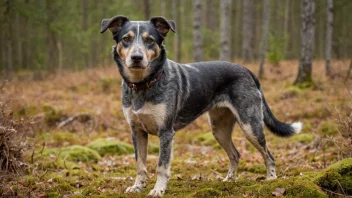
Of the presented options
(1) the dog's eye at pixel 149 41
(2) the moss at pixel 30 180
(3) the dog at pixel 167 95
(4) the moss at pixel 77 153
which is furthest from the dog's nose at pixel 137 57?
(4) the moss at pixel 77 153

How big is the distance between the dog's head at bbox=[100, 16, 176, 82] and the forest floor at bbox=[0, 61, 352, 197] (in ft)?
5.48

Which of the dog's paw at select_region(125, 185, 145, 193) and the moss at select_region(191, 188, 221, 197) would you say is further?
the dog's paw at select_region(125, 185, 145, 193)

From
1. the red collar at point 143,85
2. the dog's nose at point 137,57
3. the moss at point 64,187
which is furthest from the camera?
the moss at point 64,187

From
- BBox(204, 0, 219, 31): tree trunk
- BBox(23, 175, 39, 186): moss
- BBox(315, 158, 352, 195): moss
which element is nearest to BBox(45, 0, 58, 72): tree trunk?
BBox(204, 0, 219, 31): tree trunk

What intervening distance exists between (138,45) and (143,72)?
39 centimetres

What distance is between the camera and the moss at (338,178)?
14.8ft

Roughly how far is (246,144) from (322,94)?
510cm

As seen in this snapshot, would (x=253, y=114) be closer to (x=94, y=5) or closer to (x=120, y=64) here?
(x=120, y=64)

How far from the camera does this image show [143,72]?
16.4 ft

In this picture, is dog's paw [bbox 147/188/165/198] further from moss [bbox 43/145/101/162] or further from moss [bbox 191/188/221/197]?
moss [bbox 43/145/101/162]

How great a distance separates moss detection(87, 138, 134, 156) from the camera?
355 inches

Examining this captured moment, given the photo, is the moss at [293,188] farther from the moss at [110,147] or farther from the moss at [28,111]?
the moss at [28,111]

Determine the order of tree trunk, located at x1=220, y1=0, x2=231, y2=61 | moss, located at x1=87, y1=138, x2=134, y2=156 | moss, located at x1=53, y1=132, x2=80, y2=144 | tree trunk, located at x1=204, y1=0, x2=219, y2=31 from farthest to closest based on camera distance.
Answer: tree trunk, located at x1=204, y1=0, x2=219, y2=31 → tree trunk, located at x1=220, y1=0, x2=231, y2=61 → moss, located at x1=53, y1=132, x2=80, y2=144 → moss, located at x1=87, y1=138, x2=134, y2=156

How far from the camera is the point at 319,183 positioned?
4.65m
